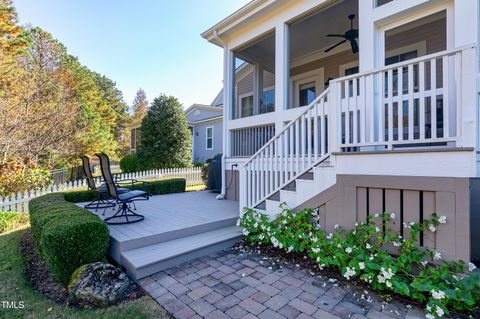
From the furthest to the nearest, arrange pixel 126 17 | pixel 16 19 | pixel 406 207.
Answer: pixel 16 19 → pixel 126 17 → pixel 406 207

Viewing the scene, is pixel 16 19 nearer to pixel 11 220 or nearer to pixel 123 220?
pixel 11 220

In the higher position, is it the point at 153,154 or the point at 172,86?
the point at 172,86

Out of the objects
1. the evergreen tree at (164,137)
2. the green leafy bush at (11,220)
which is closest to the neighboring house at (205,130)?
the evergreen tree at (164,137)

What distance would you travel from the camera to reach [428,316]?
2023mm

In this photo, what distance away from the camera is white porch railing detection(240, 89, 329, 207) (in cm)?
358

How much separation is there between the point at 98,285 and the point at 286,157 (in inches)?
113

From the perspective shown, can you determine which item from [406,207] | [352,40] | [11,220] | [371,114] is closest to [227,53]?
[352,40]

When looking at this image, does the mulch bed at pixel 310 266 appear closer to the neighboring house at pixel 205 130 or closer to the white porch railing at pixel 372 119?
the white porch railing at pixel 372 119

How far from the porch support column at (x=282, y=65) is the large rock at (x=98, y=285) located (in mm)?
4151

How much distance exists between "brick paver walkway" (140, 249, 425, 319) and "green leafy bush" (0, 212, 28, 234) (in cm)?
444

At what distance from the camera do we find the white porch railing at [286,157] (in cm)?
358

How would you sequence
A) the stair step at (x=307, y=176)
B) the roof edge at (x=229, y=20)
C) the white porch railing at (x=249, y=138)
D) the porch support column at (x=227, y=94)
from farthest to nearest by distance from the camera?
the porch support column at (x=227, y=94)
the white porch railing at (x=249, y=138)
the roof edge at (x=229, y=20)
the stair step at (x=307, y=176)

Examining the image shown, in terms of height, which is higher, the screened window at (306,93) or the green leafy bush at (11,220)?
the screened window at (306,93)

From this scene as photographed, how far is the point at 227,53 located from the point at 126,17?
21.5 feet
